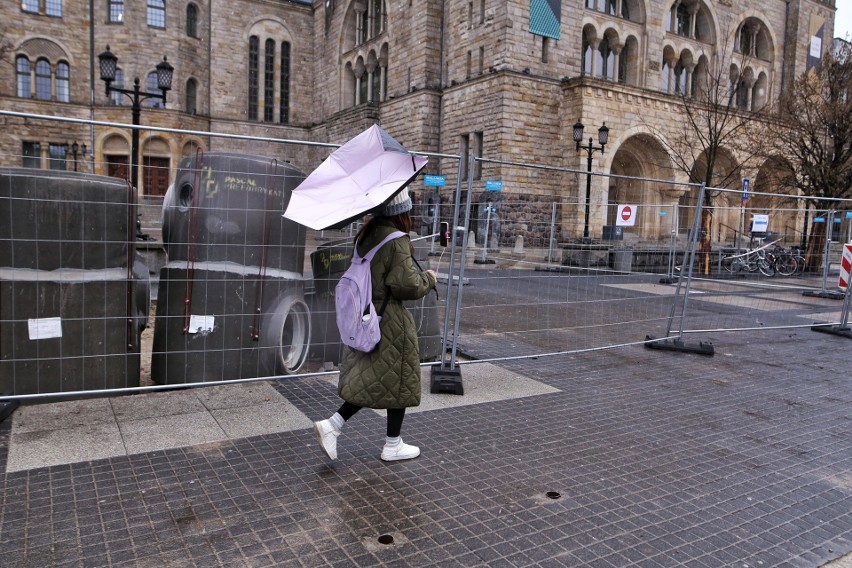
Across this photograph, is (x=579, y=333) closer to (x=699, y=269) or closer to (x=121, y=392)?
(x=121, y=392)

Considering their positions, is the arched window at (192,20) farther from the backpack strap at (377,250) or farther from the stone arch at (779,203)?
the backpack strap at (377,250)

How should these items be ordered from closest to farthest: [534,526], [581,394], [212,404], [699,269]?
[534,526] → [212,404] → [581,394] → [699,269]

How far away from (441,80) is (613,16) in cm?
883

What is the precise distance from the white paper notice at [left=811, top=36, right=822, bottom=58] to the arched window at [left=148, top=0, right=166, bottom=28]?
40.0 metres

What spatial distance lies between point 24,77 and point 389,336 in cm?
4542

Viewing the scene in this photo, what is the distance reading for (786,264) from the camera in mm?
20312

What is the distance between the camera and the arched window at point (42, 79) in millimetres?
39531

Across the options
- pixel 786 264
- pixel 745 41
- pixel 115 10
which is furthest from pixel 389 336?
pixel 115 10

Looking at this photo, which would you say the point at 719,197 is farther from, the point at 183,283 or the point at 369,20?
the point at 369,20

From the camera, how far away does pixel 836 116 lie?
67.9 feet

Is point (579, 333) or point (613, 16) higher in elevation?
point (613, 16)

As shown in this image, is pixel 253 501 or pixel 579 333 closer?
pixel 253 501

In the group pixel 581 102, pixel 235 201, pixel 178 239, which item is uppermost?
pixel 581 102

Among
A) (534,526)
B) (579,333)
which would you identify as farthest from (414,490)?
(579,333)
